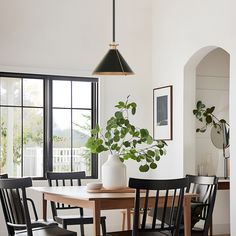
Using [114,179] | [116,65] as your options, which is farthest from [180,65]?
[114,179]

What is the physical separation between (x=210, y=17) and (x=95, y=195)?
9.85 feet

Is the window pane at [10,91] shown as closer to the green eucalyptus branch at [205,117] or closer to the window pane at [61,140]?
the window pane at [61,140]

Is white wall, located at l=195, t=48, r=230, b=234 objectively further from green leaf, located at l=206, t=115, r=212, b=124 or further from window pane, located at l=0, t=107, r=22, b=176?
window pane, located at l=0, t=107, r=22, b=176

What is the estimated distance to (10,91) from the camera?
6.95 meters

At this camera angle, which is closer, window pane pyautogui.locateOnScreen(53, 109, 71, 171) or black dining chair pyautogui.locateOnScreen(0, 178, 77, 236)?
black dining chair pyautogui.locateOnScreen(0, 178, 77, 236)

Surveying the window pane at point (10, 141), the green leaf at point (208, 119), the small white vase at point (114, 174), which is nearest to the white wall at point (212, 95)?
the green leaf at point (208, 119)

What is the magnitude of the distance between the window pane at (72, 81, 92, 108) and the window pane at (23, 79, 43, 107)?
1.53 feet

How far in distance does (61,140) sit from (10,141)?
27.3 inches

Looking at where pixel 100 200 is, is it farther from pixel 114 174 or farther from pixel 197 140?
pixel 197 140

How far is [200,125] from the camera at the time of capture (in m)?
7.34

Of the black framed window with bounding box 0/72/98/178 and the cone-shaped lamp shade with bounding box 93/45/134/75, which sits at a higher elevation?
the cone-shaped lamp shade with bounding box 93/45/134/75

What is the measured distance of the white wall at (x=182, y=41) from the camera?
5.97 m

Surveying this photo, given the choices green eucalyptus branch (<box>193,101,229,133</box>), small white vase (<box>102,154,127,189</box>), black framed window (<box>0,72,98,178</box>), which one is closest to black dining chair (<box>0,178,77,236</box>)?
small white vase (<box>102,154,127,189</box>)

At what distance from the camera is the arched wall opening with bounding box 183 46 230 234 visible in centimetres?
694
